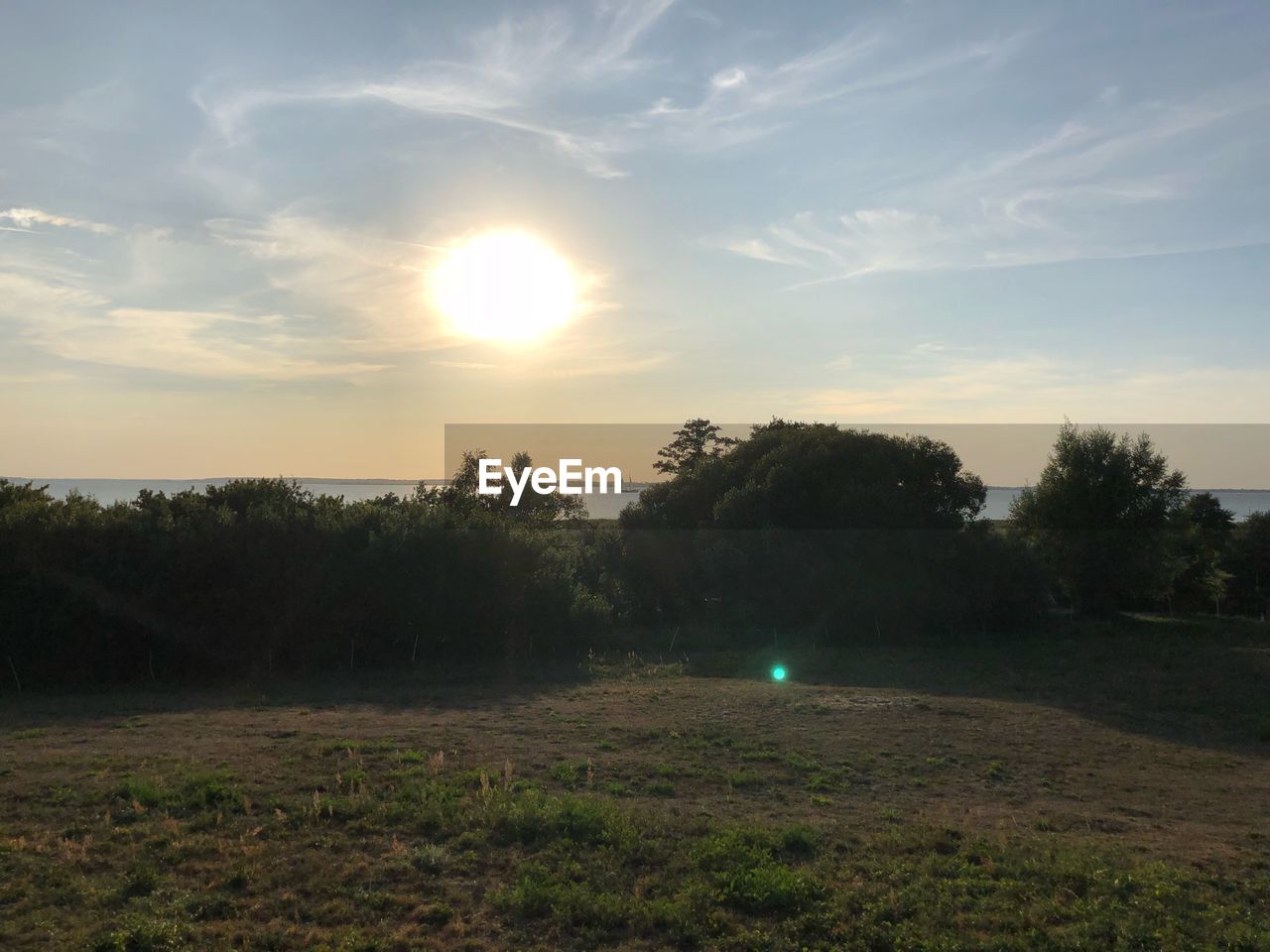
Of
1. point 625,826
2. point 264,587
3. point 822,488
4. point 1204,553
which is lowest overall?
point 625,826

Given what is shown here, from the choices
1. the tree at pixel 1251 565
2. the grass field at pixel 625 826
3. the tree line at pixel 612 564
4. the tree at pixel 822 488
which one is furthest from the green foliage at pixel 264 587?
the tree at pixel 1251 565

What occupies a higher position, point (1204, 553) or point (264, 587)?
point (1204, 553)

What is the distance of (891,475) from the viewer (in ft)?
120

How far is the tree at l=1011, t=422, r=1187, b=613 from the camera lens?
35.9 m

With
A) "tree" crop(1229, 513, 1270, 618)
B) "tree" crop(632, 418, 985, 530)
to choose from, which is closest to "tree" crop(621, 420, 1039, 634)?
"tree" crop(632, 418, 985, 530)

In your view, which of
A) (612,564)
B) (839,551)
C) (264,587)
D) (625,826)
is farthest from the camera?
(612,564)

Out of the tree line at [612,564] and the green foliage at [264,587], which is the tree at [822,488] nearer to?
the tree line at [612,564]

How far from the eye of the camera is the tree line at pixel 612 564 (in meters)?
22.5

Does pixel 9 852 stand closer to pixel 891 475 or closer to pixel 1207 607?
pixel 891 475

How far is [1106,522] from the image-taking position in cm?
3703

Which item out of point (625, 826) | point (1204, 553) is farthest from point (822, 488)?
point (625, 826)

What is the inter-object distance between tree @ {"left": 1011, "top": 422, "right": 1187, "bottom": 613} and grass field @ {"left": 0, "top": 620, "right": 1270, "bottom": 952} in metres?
19.0

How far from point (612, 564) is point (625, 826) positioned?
1064 inches

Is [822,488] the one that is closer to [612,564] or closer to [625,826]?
[612,564]
